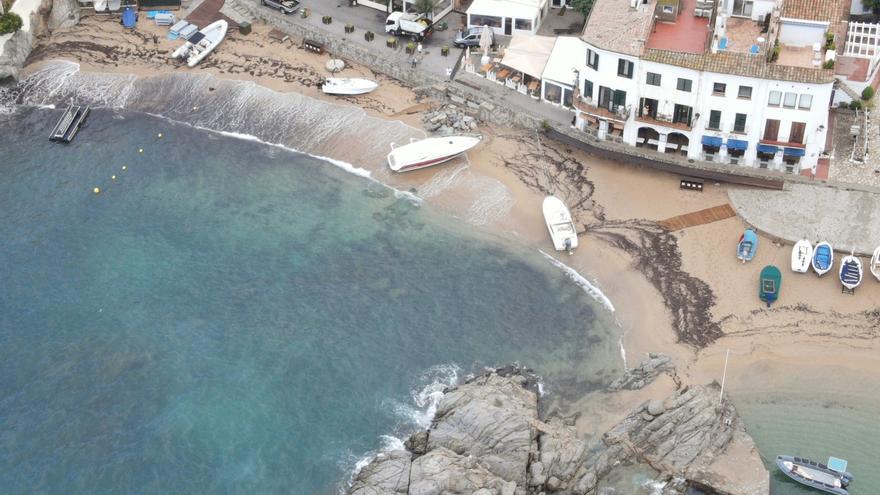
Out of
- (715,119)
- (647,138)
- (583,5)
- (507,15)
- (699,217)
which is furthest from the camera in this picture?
(507,15)

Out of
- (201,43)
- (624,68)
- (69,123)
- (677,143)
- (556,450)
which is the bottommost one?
(556,450)

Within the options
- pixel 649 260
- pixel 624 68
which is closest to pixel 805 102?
pixel 624 68

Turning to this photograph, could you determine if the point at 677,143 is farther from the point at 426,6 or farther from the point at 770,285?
the point at 426,6

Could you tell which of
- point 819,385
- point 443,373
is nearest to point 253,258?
point 443,373

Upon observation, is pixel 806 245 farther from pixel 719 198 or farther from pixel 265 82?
pixel 265 82

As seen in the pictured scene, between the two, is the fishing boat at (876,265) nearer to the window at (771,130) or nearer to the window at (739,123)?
the window at (771,130)

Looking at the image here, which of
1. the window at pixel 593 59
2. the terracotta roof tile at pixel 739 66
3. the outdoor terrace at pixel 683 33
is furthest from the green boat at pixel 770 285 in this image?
the window at pixel 593 59

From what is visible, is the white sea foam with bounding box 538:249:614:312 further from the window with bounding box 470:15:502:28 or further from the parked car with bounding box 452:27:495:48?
the window with bounding box 470:15:502:28

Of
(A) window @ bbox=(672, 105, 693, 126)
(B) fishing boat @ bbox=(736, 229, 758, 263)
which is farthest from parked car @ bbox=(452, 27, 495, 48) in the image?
(B) fishing boat @ bbox=(736, 229, 758, 263)
